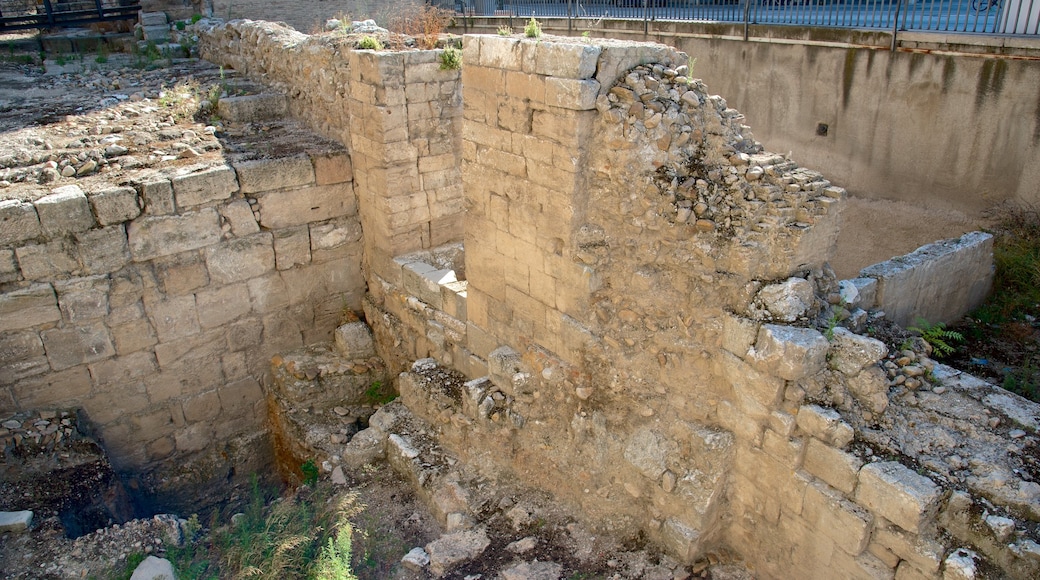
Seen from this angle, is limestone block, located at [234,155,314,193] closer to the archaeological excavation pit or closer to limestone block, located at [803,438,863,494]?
the archaeological excavation pit

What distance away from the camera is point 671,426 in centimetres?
429

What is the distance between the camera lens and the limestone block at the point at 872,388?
11.7 feet

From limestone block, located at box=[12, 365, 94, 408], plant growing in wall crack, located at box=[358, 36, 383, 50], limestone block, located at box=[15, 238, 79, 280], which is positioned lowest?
limestone block, located at box=[12, 365, 94, 408]

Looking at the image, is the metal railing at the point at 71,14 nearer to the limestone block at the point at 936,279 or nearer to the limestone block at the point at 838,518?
the limestone block at the point at 936,279

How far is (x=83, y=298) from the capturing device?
5637 mm

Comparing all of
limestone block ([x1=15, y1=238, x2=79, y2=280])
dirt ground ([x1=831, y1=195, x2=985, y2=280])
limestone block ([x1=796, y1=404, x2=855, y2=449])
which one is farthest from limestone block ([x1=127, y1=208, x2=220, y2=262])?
dirt ground ([x1=831, y1=195, x2=985, y2=280])

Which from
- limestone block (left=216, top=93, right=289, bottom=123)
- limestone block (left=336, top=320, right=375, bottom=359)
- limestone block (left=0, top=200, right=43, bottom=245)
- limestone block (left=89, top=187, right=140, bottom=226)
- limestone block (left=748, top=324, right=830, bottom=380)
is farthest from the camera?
limestone block (left=216, top=93, right=289, bottom=123)

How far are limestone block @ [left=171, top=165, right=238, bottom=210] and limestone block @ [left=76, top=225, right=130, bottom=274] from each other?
1.73ft

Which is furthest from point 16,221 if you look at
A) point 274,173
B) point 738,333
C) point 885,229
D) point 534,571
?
point 885,229

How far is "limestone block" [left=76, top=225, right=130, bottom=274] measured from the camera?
5.52 metres

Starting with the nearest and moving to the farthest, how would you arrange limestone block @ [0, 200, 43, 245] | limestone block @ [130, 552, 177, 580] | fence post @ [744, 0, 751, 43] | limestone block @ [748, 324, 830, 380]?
1. limestone block @ [748, 324, 830, 380]
2. limestone block @ [130, 552, 177, 580]
3. limestone block @ [0, 200, 43, 245]
4. fence post @ [744, 0, 751, 43]

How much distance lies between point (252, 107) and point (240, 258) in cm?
214

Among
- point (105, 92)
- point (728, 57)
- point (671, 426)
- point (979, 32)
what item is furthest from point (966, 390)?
point (105, 92)

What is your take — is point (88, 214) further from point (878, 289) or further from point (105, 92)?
point (878, 289)
